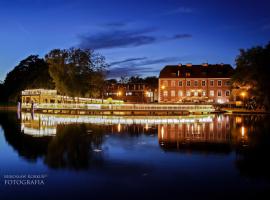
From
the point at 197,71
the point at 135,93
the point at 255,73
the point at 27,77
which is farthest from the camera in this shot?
the point at 135,93

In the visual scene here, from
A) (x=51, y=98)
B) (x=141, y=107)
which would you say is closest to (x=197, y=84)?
(x=51, y=98)

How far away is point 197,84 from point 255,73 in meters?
30.0

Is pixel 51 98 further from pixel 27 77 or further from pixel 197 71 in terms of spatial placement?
pixel 197 71

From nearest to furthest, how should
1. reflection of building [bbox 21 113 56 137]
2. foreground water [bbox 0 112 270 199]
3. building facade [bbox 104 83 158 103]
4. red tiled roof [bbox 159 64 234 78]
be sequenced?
foreground water [bbox 0 112 270 199] → reflection of building [bbox 21 113 56 137] → red tiled roof [bbox 159 64 234 78] → building facade [bbox 104 83 158 103]

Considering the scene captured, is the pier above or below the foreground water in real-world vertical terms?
above

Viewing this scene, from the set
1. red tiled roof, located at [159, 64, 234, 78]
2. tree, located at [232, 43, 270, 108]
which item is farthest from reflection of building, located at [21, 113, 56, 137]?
red tiled roof, located at [159, 64, 234, 78]

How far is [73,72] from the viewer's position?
52.4 m

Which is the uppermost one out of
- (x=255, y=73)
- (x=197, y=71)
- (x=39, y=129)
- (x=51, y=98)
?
(x=197, y=71)

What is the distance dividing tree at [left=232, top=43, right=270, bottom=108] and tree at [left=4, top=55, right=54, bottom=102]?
3830 centimetres

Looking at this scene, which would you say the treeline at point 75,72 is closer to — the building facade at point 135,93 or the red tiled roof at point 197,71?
the red tiled roof at point 197,71

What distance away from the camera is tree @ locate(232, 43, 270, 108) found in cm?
4681

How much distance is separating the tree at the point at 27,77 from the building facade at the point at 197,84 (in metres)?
26.7

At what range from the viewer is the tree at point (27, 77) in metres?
71.8

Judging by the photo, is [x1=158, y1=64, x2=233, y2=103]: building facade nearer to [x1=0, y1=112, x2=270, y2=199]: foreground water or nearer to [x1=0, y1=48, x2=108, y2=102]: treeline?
[x1=0, y1=48, x2=108, y2=102]: treeline
